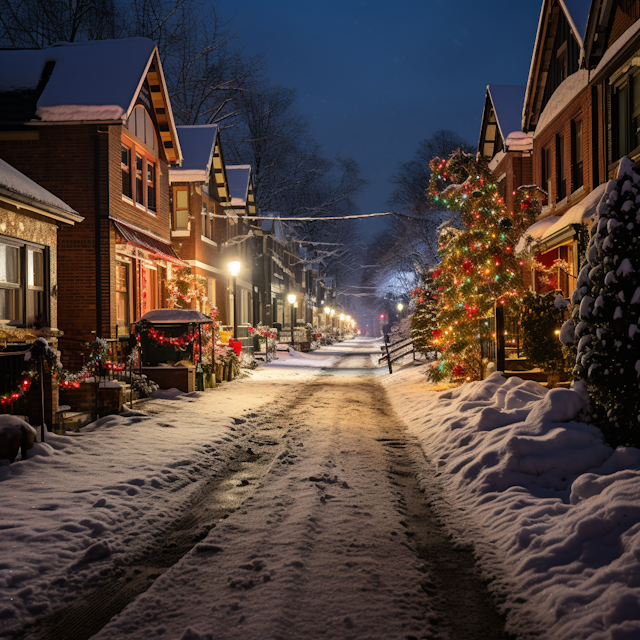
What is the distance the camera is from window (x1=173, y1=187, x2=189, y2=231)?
23.9m

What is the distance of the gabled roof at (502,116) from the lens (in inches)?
854

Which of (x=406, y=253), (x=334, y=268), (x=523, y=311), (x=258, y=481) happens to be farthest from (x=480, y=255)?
(x=334, y=268)

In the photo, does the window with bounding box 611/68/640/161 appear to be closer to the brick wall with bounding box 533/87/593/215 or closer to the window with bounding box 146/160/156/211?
the brick wall with bounding box 533/87/593/215

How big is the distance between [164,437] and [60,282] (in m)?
7.95

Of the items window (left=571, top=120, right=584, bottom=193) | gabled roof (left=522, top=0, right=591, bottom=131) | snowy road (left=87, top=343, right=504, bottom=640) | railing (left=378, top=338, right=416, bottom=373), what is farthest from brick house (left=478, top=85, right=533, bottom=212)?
snowy road (left=87, top=343, right=504, bottom=640)

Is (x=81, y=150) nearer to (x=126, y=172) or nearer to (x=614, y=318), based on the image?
(x=126, y=172)

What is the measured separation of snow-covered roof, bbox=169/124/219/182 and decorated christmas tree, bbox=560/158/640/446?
62.4ft

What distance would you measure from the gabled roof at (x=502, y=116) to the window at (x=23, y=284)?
16171 millimetres

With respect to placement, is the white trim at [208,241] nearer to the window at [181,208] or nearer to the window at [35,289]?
the window at [181,208]

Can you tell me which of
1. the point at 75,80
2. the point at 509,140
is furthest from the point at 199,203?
the point at 509,140

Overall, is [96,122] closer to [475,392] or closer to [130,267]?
[130,267]

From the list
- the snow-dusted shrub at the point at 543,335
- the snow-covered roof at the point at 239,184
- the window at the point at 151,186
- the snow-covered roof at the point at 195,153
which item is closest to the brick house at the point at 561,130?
the snow-dusted shrub at the point at 543,335

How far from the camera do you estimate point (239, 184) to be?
32.5 m

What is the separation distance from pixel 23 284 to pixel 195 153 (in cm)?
1464
